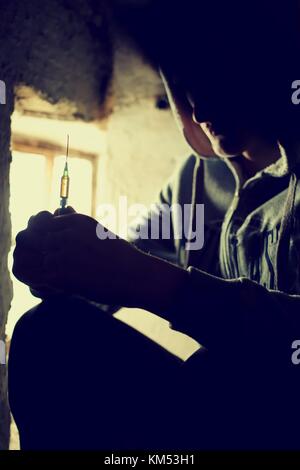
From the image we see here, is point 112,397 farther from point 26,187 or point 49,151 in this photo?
point 49,151

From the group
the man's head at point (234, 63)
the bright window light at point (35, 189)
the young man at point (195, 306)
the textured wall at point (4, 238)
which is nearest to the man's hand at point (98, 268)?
the young man at point (195, 306)

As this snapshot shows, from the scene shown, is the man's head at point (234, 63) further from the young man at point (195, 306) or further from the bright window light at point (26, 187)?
the bright window light at point (26, 187)

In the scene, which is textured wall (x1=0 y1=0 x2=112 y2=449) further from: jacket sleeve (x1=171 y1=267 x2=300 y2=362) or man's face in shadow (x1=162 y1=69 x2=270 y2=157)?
jacket sleeve (x1=171 y1=267 x2=300 y2=362)

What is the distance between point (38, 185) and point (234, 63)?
2.84 ft

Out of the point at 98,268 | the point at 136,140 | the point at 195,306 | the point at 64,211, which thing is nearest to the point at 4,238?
the point at 64,211

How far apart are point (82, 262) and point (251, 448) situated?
0.47 metres

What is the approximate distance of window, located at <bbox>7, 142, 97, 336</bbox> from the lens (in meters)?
1.59

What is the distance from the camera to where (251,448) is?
2.69 ft

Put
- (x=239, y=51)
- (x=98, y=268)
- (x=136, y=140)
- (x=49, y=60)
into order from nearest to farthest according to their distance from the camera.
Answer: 1. (x=98, y=268)
2. (x=239, y=51)
3. (x=49, y=60)
4. (x=136, y=140)

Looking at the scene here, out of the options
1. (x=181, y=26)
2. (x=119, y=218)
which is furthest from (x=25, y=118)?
(x=181, y=26)

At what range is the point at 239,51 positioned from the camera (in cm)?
112

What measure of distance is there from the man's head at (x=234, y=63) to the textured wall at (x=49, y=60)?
1.28ft

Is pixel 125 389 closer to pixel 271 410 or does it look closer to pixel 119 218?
pixel 271 410

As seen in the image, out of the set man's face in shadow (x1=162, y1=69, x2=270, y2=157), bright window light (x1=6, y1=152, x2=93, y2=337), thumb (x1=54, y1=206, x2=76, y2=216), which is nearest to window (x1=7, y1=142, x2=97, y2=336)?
bright window light (x1=6, y1=152, x2=93, y2=337)
